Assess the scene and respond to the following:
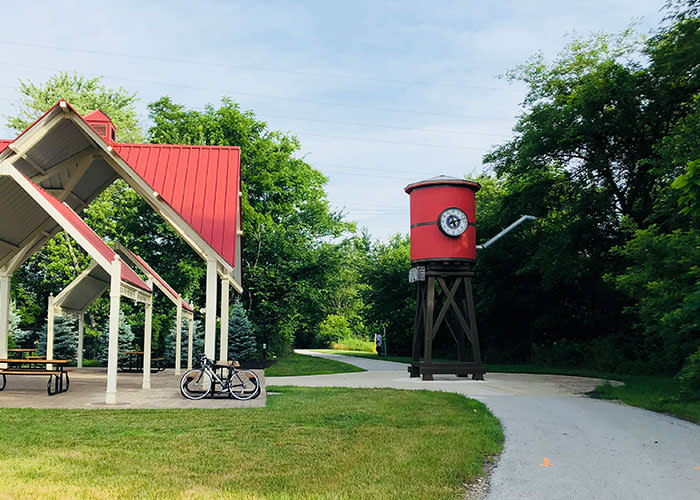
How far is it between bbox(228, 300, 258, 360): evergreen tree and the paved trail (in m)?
15.9

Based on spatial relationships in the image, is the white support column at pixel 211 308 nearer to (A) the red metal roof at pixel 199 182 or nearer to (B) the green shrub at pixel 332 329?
(A) the red metal roof at pixel 199 182

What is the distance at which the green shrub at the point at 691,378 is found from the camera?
11.3 metres

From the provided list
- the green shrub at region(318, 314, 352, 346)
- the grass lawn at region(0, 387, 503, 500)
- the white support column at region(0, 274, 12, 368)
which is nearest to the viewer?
the grass lawn at region(0, 387, 503, 500)

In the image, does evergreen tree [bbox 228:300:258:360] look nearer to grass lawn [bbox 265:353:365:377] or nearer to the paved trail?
grass lawn [bbox 265:353:365:377]

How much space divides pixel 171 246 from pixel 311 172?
27.8ft

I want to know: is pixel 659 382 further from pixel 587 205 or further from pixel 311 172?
pixel 311 172

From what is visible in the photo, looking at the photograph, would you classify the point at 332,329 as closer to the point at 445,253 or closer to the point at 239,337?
the point at 239,337

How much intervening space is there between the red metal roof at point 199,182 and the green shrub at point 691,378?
8.17 meters

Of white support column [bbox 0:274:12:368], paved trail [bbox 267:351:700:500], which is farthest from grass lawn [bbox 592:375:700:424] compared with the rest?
white support column [bbox 0:274:12:368]

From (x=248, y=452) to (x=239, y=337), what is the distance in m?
21.7

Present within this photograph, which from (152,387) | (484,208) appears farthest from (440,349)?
(152,387)

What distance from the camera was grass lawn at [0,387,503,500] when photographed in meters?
5.38

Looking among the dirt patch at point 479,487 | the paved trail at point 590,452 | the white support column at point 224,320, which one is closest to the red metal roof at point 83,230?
the white support column at point 224,320

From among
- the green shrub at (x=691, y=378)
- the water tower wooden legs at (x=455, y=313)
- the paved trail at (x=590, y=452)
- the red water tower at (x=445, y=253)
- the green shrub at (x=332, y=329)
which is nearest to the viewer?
the paved trail at (x=590, y=452)
